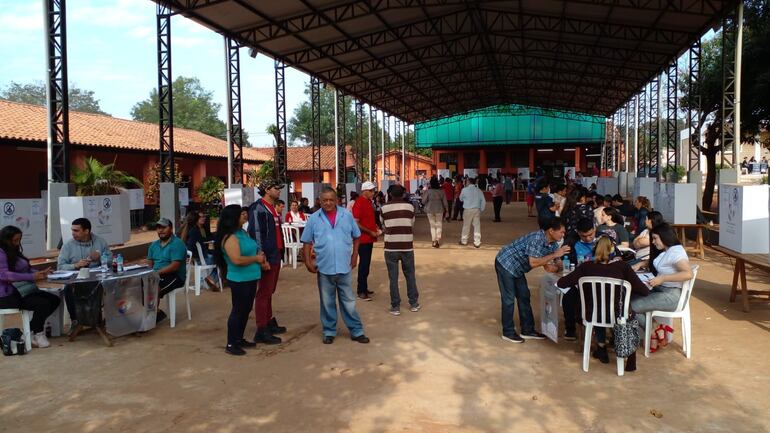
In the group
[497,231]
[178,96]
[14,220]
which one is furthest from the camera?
[178,96]

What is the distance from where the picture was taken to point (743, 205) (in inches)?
283

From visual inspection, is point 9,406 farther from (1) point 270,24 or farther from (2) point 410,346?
(1) point 270,24

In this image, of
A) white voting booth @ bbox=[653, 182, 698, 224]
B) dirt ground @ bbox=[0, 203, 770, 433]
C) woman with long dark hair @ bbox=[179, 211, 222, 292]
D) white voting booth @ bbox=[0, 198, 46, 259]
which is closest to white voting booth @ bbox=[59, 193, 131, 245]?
white voting booth @ bbox=[0, 198, 46, 259]

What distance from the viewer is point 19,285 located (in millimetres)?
5207

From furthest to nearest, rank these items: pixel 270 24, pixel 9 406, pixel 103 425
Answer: pixel 270 24 → pixel 9 406 → pixel 103 425

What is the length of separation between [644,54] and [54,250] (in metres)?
17.2

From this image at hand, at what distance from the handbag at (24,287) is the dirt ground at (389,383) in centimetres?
54

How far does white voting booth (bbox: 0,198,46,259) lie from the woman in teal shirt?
5.56 metres

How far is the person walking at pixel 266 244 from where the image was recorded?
5.30m

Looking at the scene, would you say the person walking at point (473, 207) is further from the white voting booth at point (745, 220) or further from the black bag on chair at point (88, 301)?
the black bag on chair at point (88, 301)

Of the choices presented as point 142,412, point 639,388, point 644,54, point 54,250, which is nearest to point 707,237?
point 644,54

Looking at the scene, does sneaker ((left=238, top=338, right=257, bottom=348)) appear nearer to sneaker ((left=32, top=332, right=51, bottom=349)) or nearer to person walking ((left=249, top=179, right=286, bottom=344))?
person walking ((left=249, top=179, right=286, bottom=344))

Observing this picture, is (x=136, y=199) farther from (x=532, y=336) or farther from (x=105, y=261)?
(x=532, y=336)

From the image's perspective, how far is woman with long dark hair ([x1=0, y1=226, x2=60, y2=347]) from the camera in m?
5.05
